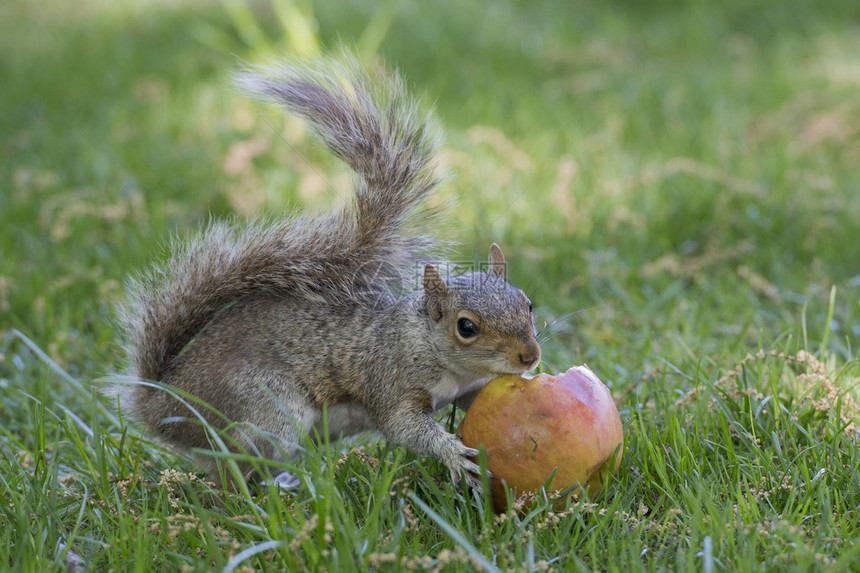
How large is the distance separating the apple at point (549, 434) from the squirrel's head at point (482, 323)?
0.31ft

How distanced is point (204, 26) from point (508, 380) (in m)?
5.30

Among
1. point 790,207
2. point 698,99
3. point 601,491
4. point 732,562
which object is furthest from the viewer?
point 698,99

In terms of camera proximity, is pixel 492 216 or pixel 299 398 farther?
pixel 492 216

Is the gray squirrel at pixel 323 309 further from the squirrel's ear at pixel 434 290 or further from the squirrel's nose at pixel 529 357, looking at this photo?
the squirrel's nose at pixel 529 357

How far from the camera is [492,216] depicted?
3846 millimetres

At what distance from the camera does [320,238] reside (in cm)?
225

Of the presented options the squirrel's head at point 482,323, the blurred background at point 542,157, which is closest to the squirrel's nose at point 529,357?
the squirrel's head at point 482,323

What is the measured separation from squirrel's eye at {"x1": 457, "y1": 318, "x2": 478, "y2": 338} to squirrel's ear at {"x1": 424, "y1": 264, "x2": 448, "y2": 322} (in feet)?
0.29

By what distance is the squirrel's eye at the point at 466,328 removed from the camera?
1994mm

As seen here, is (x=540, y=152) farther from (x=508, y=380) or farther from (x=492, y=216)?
(x=508, y=380)

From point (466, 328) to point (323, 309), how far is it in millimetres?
438

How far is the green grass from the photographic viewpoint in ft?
5.69

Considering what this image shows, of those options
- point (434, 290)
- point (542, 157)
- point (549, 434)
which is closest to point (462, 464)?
point (549, 434)

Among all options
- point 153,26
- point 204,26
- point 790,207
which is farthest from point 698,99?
point 153,26
